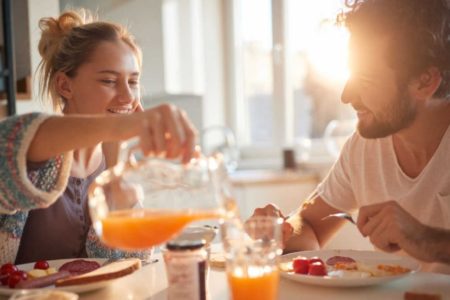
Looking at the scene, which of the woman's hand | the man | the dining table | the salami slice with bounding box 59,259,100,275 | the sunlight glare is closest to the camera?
the woman's hand

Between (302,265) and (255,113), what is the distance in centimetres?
279

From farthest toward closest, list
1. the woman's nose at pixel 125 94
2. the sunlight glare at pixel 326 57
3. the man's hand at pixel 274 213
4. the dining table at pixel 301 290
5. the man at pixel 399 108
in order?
the sunlight glare at pixel 326 57, the woman's nose at pixel 125 94, the man at pixel 399 108, the man's hand at pixel 274 213, the dining table at pixel 301 290

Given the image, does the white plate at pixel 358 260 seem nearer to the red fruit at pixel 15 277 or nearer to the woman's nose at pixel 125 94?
the red fruit at pixel 15 277

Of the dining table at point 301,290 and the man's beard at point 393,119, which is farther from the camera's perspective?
the man's beard at point 393,119

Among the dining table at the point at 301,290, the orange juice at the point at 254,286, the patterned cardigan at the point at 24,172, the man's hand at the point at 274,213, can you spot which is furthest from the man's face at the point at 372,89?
the patterned cardigan at the point at 24,172

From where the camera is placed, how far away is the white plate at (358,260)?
43.5 inches

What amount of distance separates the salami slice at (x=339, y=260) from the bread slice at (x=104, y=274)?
41cm

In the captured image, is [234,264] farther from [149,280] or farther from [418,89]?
[418,89]

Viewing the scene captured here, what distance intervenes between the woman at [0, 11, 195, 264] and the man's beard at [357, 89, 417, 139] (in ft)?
2.17

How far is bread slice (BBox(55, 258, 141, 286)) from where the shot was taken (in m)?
1.11

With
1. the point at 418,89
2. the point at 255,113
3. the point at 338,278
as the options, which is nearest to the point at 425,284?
the point at 338,278

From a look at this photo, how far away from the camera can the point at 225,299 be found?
1.09m

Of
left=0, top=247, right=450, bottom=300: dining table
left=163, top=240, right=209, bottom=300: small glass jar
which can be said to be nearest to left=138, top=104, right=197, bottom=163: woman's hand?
left=163, top=240, right=209, bottom=300: small glass jar

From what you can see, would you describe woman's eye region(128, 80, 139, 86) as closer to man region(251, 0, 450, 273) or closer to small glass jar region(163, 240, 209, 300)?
man region(251, 0, 450, 273)
